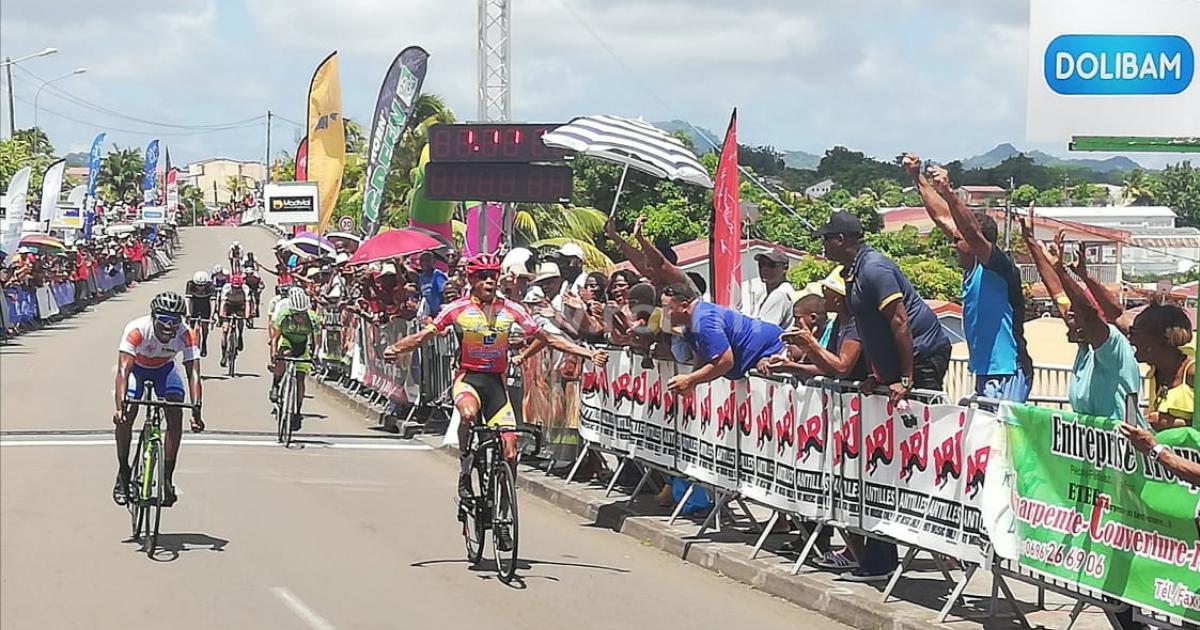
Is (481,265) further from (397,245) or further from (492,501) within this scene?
(397,245)

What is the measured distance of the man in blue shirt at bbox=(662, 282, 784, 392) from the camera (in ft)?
33.6

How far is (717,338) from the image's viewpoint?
10328 millimetres

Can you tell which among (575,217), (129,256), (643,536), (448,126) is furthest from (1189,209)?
(129,256)

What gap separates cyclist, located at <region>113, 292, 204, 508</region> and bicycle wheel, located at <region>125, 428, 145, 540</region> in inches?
3.1

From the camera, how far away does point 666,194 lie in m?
53.5

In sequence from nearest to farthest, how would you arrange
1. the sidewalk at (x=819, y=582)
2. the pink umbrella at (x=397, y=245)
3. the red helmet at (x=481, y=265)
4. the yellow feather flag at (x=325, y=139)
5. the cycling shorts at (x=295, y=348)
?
the sidewalk at (x=819, y=582)
the red helmet at (x=481, y=265)
the cycling shorts at (x=295, y=348)
the pink umbrella at (x=397, y=245)
the yellow feather flag at (x=325, y=139)

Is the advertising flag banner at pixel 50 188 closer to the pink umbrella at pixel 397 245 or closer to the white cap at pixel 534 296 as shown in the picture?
the pink umbrella at pixel 397 245

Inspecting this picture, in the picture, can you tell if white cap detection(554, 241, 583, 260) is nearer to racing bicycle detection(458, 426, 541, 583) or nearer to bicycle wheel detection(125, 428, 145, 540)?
racing bicycle detection(458, 426, 541, 583)

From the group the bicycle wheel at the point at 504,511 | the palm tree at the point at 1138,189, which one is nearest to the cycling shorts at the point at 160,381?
the bicycle wheel at the point at 504,511

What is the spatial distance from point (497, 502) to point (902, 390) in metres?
3.01

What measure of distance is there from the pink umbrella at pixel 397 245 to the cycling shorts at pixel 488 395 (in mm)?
10009

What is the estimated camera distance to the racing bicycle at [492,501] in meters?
9.89

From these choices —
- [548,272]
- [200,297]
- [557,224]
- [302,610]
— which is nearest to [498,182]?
[548,272]

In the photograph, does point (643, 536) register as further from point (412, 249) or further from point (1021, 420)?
point (412, 249)
